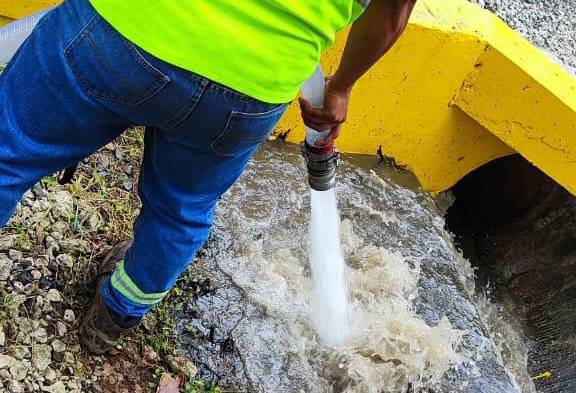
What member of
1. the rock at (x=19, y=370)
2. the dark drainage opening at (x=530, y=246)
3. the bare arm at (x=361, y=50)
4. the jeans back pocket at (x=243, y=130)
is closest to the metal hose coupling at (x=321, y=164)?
the bare arm at (x=361, y=50)

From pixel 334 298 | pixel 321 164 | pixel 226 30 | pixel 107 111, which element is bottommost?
pixel 334 298

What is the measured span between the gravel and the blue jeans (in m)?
2.75

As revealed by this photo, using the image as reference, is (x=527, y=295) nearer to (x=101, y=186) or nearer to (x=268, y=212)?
(x=268, y=212)

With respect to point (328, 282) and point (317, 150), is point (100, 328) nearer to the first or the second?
point (317, 150)

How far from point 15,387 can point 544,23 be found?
3381 millimetres

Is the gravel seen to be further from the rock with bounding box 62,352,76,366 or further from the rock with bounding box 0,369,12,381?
the rock with bounding box 0,369,12,381

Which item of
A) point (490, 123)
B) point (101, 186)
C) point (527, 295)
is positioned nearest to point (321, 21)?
point (101, 186)

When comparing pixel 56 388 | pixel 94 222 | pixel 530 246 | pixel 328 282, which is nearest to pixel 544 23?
pixel 530 246

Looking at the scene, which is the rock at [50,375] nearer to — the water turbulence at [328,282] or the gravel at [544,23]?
the water turbulence at [328,282]

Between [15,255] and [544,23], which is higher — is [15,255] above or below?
below

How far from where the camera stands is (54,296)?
234 centimetres

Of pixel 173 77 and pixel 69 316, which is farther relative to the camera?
pixel 69 316

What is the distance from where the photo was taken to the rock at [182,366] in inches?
96.3

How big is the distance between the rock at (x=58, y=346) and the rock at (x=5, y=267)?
24 centimetres
